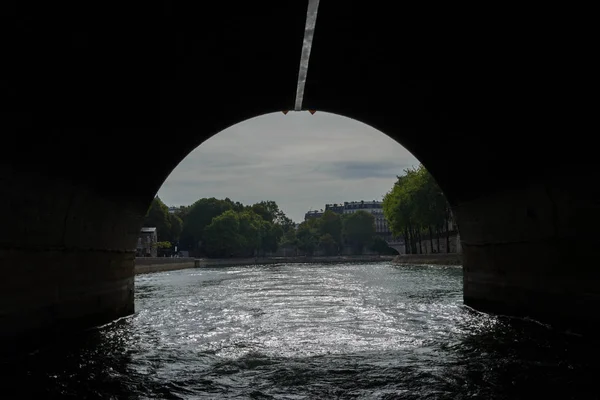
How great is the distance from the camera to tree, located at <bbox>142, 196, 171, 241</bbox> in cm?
11750

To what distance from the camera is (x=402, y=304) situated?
18.6 meters

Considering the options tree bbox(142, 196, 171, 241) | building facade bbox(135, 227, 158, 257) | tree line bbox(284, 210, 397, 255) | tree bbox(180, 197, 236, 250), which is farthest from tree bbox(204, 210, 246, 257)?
tree line bbox(284, 210, 397, 255)

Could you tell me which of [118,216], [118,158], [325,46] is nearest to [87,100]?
[118,158]

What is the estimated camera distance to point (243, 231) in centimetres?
13675

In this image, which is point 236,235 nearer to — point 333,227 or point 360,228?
point 360,228

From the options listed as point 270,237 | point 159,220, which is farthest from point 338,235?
point 159,220

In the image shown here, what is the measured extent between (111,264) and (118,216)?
135 centimetres

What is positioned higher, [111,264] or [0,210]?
[0,210]

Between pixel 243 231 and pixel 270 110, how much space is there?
123m

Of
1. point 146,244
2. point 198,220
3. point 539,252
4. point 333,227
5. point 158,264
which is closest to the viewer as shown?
point 539,252

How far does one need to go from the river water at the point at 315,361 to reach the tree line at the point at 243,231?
86.3 meters

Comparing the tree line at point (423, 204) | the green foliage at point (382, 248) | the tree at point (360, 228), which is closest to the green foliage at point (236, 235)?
the tree at point (360, 228)

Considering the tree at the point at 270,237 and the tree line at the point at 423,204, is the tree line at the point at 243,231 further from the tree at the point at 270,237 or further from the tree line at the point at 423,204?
the tree line at the point at 423,204

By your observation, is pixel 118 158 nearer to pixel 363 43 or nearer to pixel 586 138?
pixel 363 43
